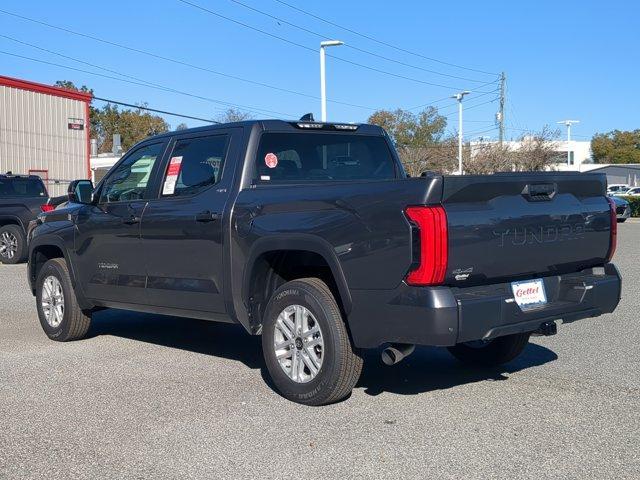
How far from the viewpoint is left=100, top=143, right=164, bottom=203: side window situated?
6.98m

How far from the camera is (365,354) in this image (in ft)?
23.3

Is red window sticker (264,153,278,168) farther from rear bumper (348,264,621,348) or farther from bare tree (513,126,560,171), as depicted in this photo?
bare tree (513,126,560,171)

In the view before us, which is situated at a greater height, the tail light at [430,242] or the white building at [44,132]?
the white building at [44,132]

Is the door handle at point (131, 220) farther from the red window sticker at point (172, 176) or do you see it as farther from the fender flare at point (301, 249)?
the fender flare at point (301, 249)

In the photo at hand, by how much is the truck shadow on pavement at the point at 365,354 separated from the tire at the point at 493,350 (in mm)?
80

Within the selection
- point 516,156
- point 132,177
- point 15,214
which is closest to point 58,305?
point 132,177

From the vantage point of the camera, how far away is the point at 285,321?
218 inches

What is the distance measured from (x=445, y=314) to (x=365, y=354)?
2613 mm

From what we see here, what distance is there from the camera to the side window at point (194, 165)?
6324 mm

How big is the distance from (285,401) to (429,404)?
1009 mm

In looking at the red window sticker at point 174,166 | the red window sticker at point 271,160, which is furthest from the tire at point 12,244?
the red window sticker at point 271,160

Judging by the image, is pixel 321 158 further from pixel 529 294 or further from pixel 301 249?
pixel 529 294

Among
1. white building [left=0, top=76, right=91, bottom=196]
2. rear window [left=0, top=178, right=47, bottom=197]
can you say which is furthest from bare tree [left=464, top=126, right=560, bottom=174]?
rear window [left=0, top=178, right=47, bottom=197]

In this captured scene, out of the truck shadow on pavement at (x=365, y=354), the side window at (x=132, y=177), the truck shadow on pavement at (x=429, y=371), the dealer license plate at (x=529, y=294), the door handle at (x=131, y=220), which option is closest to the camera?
the dealer license plate at (x=529, y=294)
